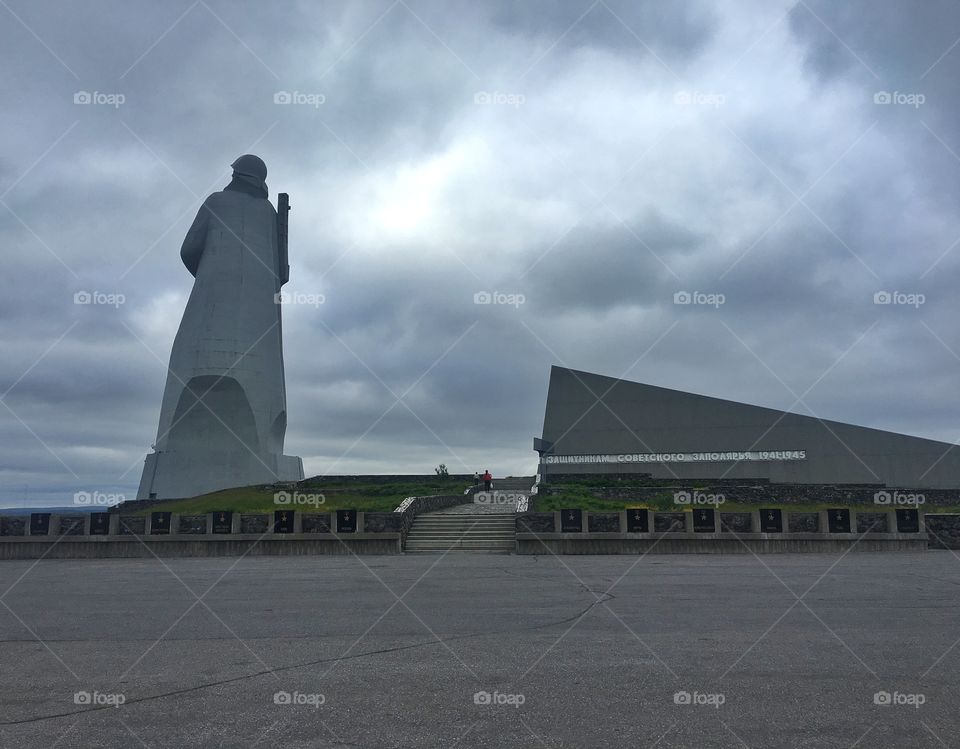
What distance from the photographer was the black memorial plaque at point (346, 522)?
20.3 m

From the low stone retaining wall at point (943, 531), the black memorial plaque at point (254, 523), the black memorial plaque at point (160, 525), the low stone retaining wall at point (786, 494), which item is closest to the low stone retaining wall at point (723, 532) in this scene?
the low stone retaining wall at point (943, 531)

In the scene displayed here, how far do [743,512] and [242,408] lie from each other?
32201 mm

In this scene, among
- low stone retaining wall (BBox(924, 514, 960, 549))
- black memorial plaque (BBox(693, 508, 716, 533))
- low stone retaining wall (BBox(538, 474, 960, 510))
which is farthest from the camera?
low stone retaining wall (BBox(538, 474, 960, 510))

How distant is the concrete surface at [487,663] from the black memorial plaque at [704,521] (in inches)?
293

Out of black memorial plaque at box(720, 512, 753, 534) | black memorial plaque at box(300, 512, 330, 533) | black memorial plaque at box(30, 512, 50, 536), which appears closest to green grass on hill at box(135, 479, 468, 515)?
black memorial plaque at box(300, 512, 330, 533)

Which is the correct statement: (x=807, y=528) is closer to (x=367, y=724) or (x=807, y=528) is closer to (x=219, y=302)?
(x=367, y=724)

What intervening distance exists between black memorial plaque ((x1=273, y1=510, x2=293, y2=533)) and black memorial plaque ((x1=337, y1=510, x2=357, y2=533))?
51.1 inches

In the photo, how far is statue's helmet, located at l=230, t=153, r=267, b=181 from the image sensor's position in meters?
49.1

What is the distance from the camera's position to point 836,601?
9773 millimetres

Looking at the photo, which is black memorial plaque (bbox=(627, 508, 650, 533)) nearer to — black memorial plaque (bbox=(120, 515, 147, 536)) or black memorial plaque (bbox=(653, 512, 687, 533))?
black memorial plaque (bbox=(653, 512, 687, 533))

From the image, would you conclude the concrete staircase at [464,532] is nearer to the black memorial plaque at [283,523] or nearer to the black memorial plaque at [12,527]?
the black memorial plaque at [283,523]

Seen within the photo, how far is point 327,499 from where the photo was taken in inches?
1105

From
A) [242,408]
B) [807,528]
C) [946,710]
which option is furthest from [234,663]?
[242,408]

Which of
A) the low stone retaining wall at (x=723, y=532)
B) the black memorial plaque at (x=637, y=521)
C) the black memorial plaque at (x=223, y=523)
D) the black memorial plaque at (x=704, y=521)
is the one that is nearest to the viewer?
the low stone retaining wall at (x=723, y=532)
